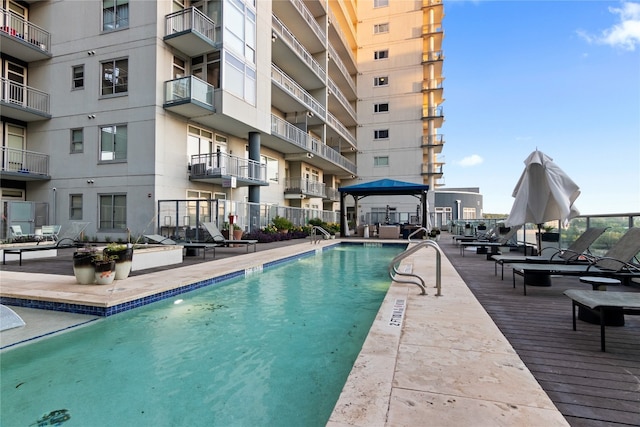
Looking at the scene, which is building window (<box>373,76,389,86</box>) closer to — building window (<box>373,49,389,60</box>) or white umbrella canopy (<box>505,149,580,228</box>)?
building window (<box>373,49,389,60</box>)

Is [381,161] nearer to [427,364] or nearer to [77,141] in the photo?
[77,141]

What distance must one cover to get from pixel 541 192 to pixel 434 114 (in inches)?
1065

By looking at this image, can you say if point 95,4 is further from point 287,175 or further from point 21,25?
point 287,175

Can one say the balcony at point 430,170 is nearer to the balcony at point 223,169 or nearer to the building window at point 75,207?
the balcony at point 223,169

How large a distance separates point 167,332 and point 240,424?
2068 mm

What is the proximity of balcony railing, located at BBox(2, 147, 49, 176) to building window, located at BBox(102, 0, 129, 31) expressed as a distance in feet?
20.2

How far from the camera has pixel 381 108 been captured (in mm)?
32812

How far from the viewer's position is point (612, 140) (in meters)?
13.6

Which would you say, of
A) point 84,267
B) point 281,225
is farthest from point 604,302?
point 281,225

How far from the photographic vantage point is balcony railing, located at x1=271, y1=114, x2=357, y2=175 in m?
18.1

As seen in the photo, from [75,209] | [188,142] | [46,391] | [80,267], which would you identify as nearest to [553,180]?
[46,391]

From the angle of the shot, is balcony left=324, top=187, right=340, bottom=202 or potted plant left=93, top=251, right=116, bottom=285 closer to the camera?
potted plant left=93, top=251, right=116, bottom=285

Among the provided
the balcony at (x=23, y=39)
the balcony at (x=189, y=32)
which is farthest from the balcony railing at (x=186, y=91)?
the balcony at (x=23, y=39)

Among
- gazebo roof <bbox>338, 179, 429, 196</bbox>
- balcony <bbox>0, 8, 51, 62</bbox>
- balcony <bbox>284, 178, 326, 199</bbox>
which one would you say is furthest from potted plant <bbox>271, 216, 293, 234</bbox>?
balcony <bbox>0, 8, 51, 62</bbox>
